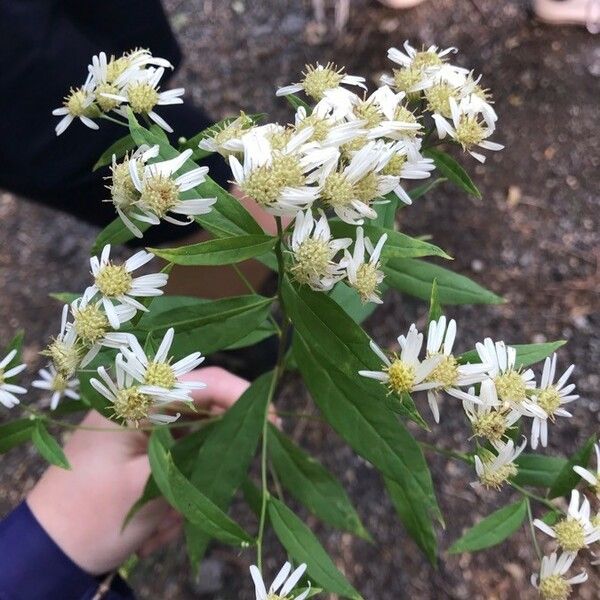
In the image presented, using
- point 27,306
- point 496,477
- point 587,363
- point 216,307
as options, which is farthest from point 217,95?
point 496,477

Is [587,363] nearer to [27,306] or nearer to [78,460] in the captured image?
[78,460]

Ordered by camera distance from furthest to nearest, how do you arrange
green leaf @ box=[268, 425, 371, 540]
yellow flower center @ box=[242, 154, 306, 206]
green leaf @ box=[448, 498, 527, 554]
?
green leaf @ box=[268, 425, 371, 540] < green leaf @ box=[448, 498, 527, 554] < yellow flower center @ box=[242, 154, 306, 206]

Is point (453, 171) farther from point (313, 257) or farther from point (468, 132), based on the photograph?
point (313, 257)

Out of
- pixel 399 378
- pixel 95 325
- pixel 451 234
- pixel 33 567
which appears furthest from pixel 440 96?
pixel 451 234

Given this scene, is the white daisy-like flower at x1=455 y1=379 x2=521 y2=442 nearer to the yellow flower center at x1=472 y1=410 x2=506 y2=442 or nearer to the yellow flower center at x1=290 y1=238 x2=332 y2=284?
the yellow flower center at x1=472 y1=410 x2=506 y2=442

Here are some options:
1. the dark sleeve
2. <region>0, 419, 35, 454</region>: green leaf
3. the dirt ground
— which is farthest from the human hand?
the dirt ground

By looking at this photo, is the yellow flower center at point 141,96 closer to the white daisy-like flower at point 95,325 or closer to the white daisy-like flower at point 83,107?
the white daisy-like flower at point 83,107
